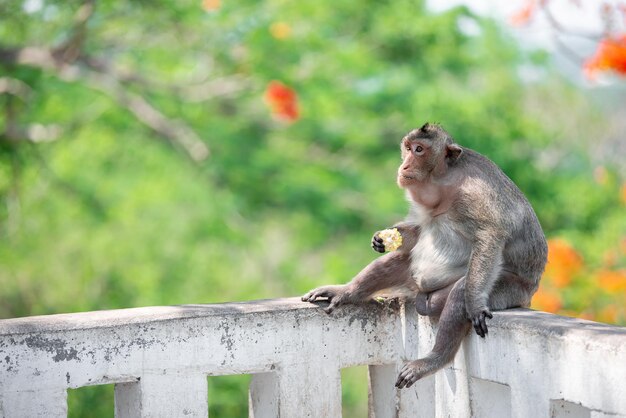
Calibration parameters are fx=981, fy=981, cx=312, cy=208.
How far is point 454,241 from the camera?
13.5ft

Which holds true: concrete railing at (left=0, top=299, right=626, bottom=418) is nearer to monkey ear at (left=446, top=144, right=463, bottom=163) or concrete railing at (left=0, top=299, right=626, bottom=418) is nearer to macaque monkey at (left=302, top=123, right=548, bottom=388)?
macaque monkey at (left=302, top=123, right=548, bottom=388)

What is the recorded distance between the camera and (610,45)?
6848mm

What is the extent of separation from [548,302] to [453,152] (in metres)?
5.47

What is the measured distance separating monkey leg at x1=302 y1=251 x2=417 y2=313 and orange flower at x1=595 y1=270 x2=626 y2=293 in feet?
15.0

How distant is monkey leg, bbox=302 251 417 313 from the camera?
154 inches

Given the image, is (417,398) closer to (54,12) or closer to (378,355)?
(378,355)

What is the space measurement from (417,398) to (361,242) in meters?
7.38

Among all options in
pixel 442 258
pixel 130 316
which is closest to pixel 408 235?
pixel 442 258

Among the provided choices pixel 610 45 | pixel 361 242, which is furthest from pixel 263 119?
pixel 610 45

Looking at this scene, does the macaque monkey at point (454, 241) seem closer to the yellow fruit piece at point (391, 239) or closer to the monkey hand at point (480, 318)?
the yellow fruit piece at point (391, 239)

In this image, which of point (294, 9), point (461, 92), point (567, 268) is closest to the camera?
point (567, 268)

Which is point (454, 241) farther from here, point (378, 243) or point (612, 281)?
point (612, 281)

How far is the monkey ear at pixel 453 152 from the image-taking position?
4120 millimetres

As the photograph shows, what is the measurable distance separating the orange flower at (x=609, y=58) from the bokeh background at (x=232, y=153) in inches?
96.4
